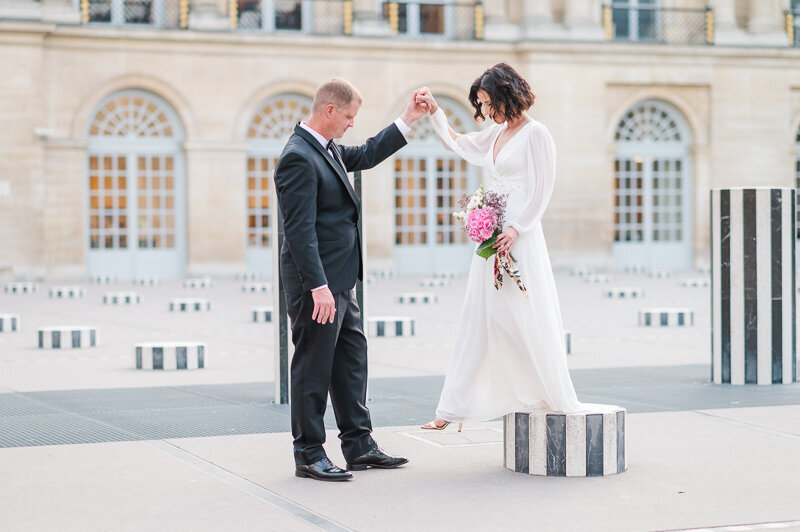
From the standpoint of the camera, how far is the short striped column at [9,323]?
1515 cm

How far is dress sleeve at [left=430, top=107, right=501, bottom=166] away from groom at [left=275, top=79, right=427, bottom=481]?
1.99ft

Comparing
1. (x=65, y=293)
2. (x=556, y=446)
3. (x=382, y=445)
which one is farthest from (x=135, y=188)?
(x=556, y=446)

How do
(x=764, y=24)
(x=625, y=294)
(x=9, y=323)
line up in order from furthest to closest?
(x=764, y=24) → (x=625, y=294) → (x=9, y=323)

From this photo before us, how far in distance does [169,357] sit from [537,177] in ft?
18.1

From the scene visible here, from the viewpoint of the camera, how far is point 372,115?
3158cm

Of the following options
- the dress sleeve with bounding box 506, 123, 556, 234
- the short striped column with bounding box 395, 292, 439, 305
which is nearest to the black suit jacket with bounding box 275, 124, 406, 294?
the dress sleeve with bounding box 506, 123, 556, 234

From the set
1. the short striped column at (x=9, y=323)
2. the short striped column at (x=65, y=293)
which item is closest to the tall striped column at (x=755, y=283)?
the short striped column at (x=9, y=323)

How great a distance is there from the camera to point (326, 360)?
6.11 meters

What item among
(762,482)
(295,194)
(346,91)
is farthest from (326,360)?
(762,482)

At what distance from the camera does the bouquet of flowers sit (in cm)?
620

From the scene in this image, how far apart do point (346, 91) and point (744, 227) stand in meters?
4.15

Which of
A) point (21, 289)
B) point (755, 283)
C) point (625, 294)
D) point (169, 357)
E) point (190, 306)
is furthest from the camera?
point (21, 289)

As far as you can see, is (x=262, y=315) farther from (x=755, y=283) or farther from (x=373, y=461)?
(x=373, y=461)

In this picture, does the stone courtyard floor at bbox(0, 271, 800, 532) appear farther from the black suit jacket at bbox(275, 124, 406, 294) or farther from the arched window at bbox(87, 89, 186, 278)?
the arched window at bbox(87, 89, 186, 278)
